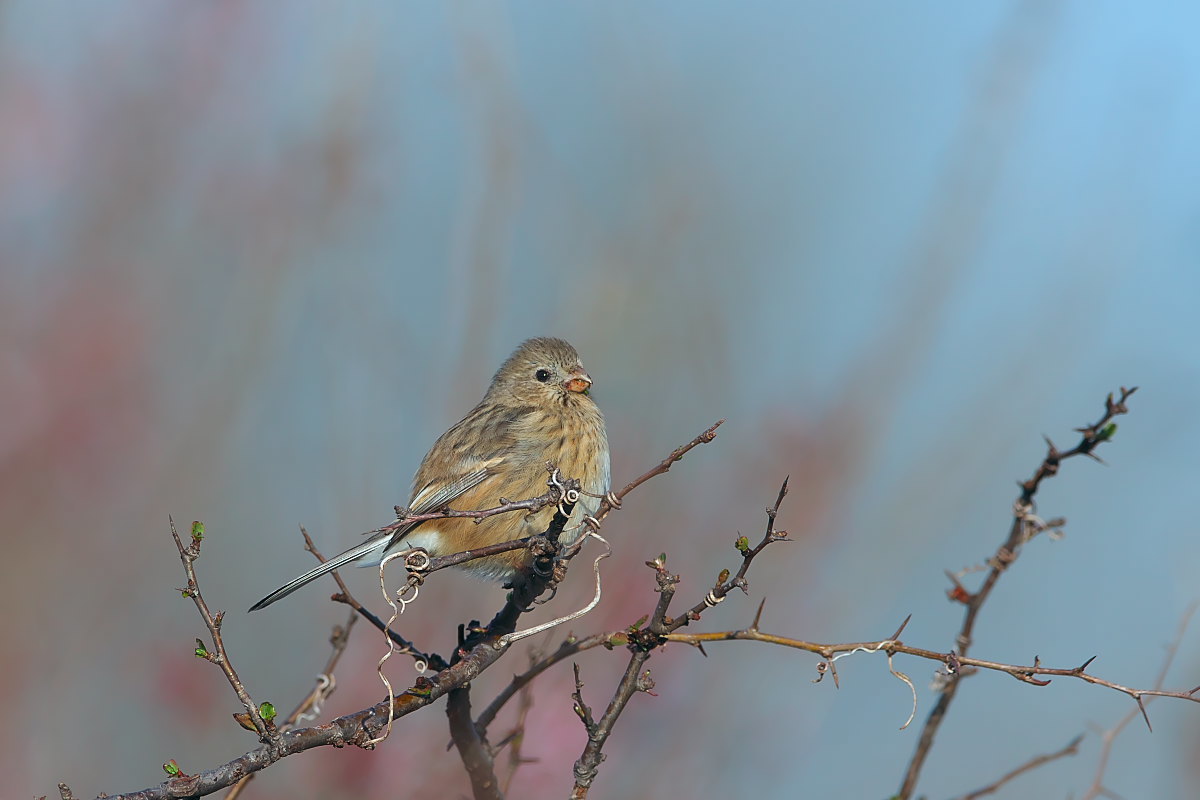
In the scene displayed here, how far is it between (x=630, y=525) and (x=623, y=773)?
3.53ft

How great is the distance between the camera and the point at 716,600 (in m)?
2.13

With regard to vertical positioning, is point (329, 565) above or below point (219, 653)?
above

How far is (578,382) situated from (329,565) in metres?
1.54

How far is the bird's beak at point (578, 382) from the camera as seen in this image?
15.2ft

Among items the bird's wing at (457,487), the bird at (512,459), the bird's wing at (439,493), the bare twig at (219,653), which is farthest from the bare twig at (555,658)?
the bird's wing at (457,487)

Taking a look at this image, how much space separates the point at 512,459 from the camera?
4.37 m

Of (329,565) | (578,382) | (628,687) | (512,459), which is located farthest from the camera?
→ (578,382)

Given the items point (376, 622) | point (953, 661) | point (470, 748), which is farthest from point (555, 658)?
point (953, 661)

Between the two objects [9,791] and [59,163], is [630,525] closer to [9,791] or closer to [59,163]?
[9,791]

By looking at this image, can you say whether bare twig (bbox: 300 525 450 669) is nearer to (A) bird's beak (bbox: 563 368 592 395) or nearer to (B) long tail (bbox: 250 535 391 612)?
(B) long tail (bbox: 250 535 391 612)

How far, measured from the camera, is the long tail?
3.59 m

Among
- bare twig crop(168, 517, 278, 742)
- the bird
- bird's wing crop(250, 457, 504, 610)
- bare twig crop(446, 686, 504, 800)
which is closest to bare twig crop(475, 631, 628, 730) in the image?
bare twig crop(446, 686, 504, 800)

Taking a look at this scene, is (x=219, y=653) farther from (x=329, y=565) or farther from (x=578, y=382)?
(x=578, y=382)

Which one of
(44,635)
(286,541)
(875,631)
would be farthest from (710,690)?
(286,541)
